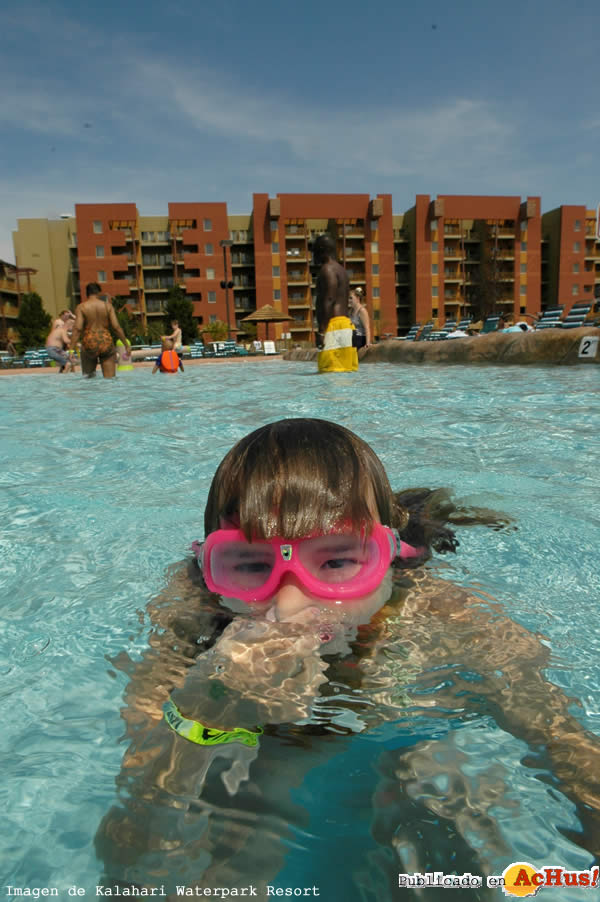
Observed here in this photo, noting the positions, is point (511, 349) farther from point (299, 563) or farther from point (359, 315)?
point (299, 563)

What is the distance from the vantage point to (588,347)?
10367 millimetres

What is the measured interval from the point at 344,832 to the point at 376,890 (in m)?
0.12

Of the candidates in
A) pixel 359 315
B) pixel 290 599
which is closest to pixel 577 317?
pixel 359 315

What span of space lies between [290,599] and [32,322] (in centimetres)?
5908

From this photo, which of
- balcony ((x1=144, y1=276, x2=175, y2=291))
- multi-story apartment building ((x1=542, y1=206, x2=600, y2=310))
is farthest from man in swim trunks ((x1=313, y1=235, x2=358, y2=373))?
multi-story apartment building ((x1=542, y1=206, x2=600, y2=310))

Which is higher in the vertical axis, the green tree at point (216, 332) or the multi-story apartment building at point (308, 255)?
the multi-story apartment building at point (308, 255)

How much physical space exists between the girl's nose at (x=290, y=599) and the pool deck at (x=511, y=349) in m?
10.2

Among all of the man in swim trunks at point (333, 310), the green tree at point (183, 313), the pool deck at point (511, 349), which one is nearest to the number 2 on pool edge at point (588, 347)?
the pool deck at point (511, 349)

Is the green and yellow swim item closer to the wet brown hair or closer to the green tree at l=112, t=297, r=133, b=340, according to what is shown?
the wet brown hair

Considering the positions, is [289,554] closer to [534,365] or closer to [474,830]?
[474,830]

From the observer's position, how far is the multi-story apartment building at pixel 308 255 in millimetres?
61312

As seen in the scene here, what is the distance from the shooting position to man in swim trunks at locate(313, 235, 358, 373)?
10078mm

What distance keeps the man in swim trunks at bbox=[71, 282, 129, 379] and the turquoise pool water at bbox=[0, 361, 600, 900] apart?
17.2 ft

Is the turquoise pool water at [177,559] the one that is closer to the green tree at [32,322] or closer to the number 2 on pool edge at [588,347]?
the number 2 on pool edge at [588,347]
